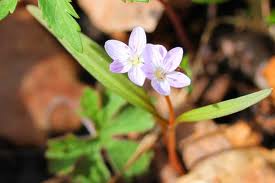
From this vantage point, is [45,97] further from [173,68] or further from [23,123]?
[173,68]

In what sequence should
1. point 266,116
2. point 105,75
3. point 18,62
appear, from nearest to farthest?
1. point 105,75
2. point 266,116
3. point 18,62

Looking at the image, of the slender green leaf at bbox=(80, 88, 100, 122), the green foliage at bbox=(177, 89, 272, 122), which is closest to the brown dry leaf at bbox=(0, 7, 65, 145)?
the slender green leaf at bbox=(80, 88, 100, 122)

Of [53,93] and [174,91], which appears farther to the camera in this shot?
[53,93]

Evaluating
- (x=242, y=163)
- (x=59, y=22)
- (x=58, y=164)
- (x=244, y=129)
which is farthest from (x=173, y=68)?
(x=58, y=164)

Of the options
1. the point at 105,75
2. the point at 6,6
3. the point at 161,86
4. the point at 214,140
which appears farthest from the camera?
the point at 214,140

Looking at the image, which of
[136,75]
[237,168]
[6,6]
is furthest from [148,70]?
[237,168]

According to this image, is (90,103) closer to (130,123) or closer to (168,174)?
(130,123)
